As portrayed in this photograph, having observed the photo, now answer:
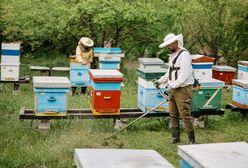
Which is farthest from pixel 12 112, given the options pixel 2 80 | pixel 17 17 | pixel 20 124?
pixel 17 17

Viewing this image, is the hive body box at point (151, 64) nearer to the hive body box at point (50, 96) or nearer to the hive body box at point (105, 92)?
the hive body box at point (105, 92)

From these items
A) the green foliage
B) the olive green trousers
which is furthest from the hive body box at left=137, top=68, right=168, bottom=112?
the green foliage

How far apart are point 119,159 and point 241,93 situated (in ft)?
23.3

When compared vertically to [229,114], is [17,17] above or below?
above

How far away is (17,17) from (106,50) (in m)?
5.07

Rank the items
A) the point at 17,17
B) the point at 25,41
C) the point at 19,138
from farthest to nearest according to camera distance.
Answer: the point at 25,41, the point at 17,17, the point at 19,138

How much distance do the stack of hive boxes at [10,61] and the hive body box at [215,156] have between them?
10092mm

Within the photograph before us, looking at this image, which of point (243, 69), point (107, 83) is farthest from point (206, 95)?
point (243, 69)

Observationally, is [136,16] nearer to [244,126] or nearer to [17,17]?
[17,17]

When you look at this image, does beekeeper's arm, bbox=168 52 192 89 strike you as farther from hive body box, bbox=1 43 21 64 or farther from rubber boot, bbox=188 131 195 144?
hive body box, bbox=1 43 21 64

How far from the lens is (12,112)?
32.9 ft

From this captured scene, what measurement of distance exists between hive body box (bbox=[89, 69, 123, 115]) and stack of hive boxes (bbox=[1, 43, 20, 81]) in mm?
5035

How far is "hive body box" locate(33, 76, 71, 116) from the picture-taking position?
8.38 m

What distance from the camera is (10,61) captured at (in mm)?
13133
